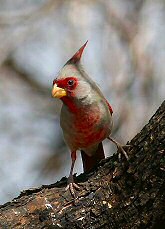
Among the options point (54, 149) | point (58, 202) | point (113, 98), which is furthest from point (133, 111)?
point (58, 202)

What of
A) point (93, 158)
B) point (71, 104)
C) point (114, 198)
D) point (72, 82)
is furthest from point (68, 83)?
point (114, 198)

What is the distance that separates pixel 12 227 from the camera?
3445 mm

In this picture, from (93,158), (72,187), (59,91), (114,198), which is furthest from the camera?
(93,158)

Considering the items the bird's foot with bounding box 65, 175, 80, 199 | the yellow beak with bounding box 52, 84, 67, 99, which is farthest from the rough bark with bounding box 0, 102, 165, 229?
the yellow beak with bounding box 52, 84, 67, 99

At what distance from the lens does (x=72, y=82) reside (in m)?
3.93

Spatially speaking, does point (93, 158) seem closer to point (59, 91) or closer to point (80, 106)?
point (80, 106)

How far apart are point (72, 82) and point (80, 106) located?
16cm

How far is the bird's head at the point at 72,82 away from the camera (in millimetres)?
3904

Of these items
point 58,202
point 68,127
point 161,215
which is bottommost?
point 161,215

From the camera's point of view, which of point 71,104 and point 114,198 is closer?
point 114,198

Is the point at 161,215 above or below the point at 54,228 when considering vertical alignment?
below

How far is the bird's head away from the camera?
390cm

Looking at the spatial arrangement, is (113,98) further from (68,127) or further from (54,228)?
(54,228)

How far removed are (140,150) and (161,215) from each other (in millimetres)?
348
